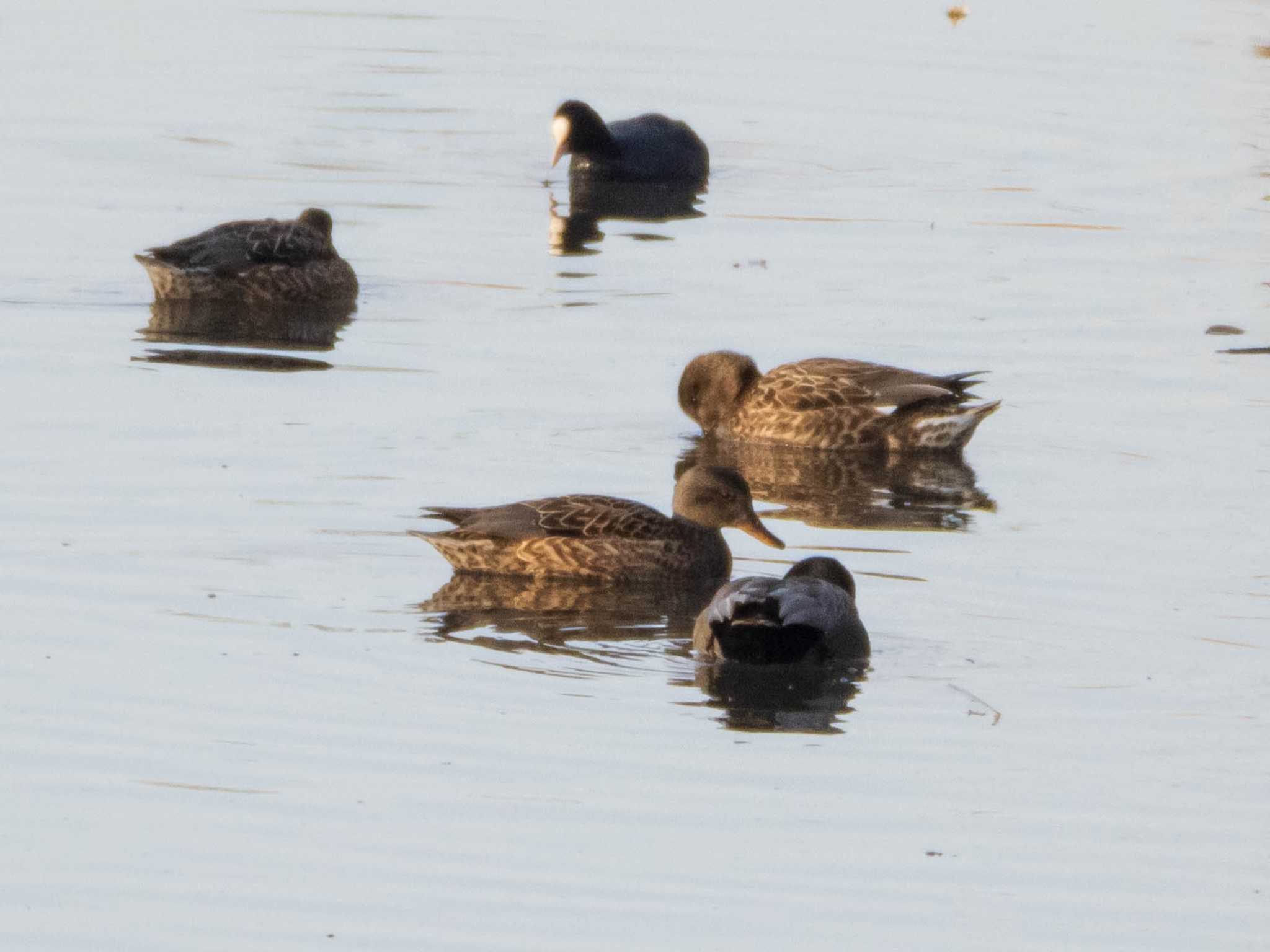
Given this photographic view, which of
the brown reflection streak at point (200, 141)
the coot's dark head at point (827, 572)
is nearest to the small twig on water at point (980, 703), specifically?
the coot's dark head at point (827, 572)

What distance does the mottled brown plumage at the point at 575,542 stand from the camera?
11.1m

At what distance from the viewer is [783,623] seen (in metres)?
9.40

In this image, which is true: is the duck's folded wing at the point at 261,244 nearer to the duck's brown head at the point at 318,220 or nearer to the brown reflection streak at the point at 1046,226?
the duck's brown head at the point at 318,220

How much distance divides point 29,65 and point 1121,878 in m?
20.1

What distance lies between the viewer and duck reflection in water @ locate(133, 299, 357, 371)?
15172 millimetres

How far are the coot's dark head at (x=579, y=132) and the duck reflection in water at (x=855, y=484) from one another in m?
8.20

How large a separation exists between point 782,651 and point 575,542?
5.74ft

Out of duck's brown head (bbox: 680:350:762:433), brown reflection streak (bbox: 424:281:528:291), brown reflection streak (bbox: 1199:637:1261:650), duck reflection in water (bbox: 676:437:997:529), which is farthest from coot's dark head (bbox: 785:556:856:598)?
brown reflection streak (bbox: 424:281:528:291)

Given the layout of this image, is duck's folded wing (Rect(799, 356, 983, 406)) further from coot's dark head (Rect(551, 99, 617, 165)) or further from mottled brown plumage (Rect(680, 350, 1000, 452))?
coot's dark head (Rect(551, 99, 617, 165))

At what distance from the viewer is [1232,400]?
14508 millimetres

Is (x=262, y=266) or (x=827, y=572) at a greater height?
(x=262, y=266)

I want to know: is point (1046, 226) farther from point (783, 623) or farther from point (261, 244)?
point (783, 623)

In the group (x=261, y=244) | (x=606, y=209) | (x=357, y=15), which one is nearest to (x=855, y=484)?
(x=261, y=244)

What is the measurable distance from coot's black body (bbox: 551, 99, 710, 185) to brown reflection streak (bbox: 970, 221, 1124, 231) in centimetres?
316
